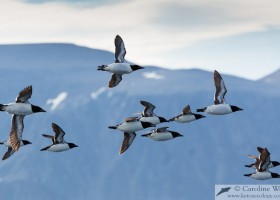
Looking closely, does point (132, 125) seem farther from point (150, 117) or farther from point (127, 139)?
point (150, 117)

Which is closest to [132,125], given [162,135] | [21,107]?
[162,135]

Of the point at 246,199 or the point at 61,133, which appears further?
the point at 246,199

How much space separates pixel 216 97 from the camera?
168 feet

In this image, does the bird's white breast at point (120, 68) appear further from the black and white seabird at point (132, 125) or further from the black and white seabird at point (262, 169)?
the black and white seabird at point (262, 169)

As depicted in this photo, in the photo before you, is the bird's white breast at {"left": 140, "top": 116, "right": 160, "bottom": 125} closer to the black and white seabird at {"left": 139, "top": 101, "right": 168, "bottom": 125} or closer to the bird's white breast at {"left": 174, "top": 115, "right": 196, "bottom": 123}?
the black and white seabird at {"left": 139, "top": 101, "right": 168, "bottom": 125}

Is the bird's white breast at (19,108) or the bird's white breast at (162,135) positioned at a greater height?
the bird's white breast at (19,108)

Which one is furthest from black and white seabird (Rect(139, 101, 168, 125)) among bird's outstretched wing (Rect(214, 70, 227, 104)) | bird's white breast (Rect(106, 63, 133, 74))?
bird's white breast (Rect(106, 63, 133, 74))

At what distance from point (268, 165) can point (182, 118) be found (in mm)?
5971

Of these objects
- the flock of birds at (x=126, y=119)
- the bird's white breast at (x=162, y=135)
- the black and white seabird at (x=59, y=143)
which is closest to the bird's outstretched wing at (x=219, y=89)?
the flock of birds at (x=126, y=119)

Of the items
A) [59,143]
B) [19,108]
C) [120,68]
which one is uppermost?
[120,68]

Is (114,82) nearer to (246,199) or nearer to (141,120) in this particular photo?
(141,120)

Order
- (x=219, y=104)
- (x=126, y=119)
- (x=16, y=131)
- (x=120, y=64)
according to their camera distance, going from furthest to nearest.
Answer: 1. (x=219, y=104)
2. (x=126, y=119)
3. (x=120, y=64)
4. (x=16, y=131)

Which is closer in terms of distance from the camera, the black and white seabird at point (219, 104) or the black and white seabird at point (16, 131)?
the black and white seabird at point (16, 131)

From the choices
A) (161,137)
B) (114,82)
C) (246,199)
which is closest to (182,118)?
(161,137)
